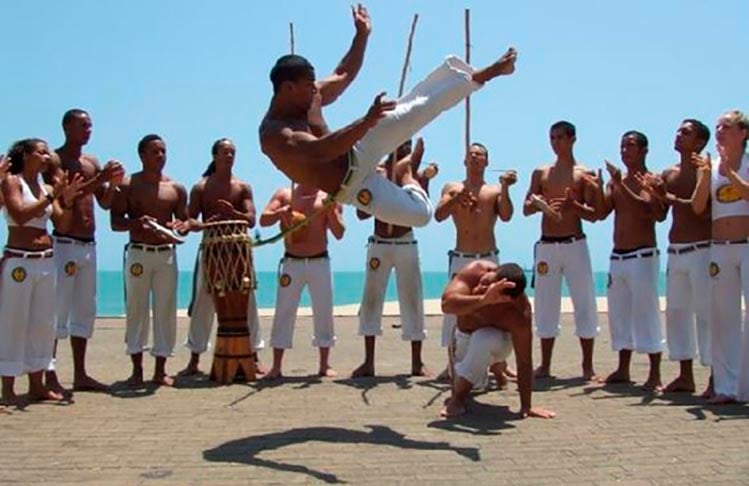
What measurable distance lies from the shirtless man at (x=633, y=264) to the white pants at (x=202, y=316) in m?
3.71

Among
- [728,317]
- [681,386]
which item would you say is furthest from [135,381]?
[728,317]

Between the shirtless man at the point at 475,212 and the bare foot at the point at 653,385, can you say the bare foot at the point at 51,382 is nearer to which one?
the shirtless man at the point at 475,212

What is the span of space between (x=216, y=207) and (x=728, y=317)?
513cm

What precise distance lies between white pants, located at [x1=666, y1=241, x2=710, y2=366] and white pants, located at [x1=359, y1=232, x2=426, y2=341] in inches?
102

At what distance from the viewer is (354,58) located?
7.24 m

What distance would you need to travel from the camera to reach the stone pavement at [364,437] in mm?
5000

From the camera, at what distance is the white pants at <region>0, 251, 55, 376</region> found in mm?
7352

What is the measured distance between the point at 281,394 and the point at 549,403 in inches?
97.4

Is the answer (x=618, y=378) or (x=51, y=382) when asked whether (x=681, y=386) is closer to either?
(x=618, y=378)

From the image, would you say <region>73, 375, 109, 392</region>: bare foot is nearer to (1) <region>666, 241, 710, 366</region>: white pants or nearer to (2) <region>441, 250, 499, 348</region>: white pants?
(2) <region>441, 250, 499, 348</region>: white pants

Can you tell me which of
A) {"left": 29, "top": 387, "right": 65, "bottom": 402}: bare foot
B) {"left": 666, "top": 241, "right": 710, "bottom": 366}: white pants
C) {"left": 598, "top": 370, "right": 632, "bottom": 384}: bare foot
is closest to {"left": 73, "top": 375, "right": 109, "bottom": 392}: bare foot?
{"left": 29, "top": 387, "right": 65, "bottom": 402}: bare foot

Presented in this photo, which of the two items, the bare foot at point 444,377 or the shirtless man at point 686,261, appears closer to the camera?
the shirtless man at point 686,261

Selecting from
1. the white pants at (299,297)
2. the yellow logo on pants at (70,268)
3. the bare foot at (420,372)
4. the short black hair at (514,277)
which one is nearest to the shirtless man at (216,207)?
the white pants at (299,297)

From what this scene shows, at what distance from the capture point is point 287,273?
9266 millimetres
